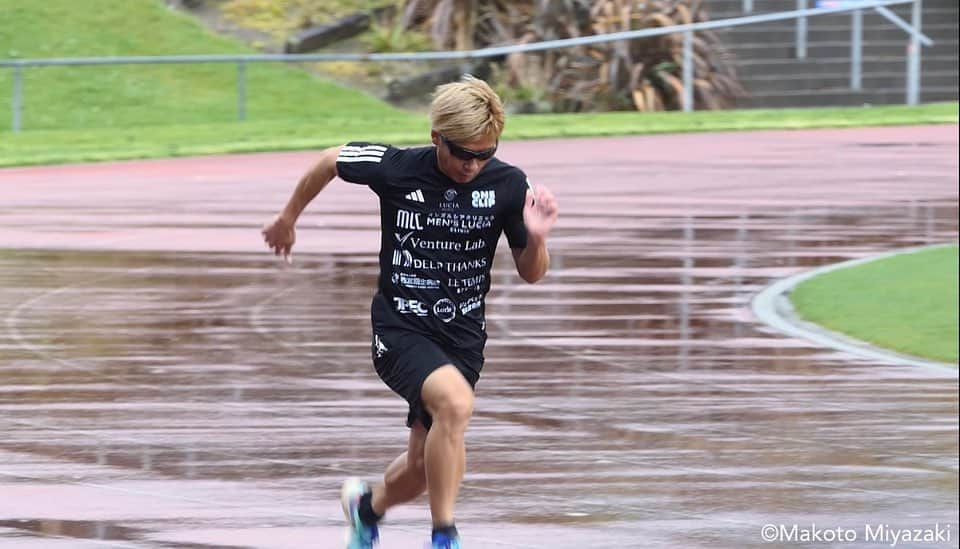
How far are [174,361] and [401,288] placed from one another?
497 cm

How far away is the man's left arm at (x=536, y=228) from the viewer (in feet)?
20.9

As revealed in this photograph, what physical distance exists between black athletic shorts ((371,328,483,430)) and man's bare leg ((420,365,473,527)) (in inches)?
1.9

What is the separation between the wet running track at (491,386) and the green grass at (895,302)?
0.50 metres

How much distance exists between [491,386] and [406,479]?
4.07m

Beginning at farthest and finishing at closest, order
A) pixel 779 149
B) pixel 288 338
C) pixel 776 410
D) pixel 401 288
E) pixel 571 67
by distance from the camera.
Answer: pixel 571 67 → pixel 779 149 → pixel 288 338 → pixel 776 410 → pixel 401 288

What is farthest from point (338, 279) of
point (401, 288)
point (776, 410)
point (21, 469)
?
point (401, 288)

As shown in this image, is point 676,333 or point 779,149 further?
point 779,149

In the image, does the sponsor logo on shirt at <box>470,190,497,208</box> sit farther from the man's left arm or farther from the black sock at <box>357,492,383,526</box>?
the black sock at <box>357,492,383,526</box>

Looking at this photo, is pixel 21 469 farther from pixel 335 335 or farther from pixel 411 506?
pixel 335 335

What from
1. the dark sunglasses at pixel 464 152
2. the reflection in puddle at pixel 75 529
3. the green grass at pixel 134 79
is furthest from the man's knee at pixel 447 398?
the green grass at pixel 134 79

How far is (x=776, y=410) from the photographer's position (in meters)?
10.3

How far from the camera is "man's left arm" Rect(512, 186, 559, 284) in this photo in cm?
636

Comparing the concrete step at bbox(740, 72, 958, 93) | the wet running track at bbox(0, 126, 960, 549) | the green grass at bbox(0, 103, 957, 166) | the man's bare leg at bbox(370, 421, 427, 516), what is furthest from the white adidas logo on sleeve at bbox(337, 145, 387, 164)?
the concrete step at bbox(740, 72, 958, 93)

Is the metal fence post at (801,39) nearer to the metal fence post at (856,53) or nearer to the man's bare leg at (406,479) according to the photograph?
the metal fence post at (856,53)
